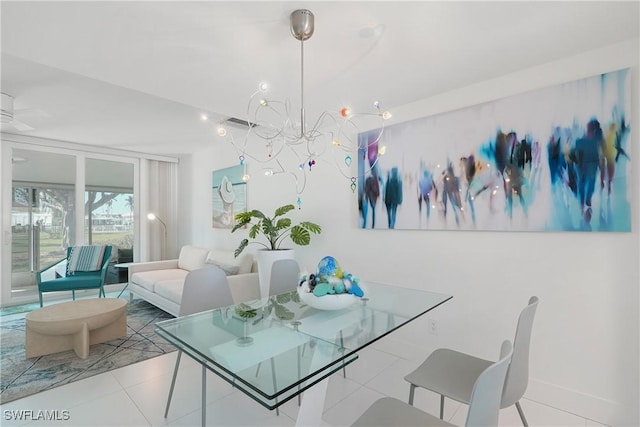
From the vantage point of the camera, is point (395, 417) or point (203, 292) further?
point (203, 292)

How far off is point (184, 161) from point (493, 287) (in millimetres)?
5517

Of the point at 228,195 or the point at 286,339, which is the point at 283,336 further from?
the point at 228,195

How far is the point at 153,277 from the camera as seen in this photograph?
4074 millimetres

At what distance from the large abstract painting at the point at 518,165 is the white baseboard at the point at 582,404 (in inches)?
41.5

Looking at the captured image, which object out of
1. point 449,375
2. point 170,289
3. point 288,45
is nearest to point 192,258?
point 170,289

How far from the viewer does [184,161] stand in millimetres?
5766

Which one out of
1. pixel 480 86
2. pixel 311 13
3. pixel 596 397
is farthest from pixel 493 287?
pixel 311 13

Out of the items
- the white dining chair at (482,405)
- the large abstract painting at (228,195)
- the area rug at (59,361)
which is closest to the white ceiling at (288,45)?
the white dining chair at (482,405)

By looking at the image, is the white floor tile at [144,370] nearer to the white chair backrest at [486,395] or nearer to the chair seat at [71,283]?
the chair seat at [71,283]

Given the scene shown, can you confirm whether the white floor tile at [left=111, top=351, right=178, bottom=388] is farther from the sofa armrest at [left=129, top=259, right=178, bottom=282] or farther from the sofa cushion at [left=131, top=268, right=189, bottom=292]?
the sofa armrest at [left=129, top=259, right=178, bottom=282]

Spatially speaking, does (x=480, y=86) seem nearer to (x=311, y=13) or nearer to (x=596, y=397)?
(x=311, y=13)

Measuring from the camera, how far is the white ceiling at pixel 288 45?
149 centimetres

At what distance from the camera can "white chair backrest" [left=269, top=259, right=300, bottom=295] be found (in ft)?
8.44

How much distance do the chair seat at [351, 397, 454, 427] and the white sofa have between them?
2390 mm
